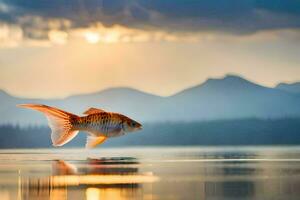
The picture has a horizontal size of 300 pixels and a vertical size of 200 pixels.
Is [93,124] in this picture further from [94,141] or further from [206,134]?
[206,134]

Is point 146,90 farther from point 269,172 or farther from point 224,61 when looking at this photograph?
point 269,172

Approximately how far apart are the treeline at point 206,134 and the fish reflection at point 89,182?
271 centimetres

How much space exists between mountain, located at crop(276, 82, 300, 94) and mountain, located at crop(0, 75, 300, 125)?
38 mm

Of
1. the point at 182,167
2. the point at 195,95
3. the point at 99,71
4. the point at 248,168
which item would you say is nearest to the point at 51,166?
the point at 182,167

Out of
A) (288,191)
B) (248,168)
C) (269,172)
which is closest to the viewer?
(288,191)

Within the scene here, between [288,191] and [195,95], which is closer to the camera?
[288,191]

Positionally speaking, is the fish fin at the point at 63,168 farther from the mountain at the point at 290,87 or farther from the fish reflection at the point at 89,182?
the mountain at the point at 290,87

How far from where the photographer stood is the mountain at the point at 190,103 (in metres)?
6.93

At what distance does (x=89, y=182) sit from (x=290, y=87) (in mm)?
3956

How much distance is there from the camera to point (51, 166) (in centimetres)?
451

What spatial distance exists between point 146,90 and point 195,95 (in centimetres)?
52

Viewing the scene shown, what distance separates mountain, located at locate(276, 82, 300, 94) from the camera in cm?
694

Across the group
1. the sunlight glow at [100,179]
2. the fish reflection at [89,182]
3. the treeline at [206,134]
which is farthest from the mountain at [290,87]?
the sunlight glow at [100,179]

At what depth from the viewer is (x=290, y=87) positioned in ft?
23.2
